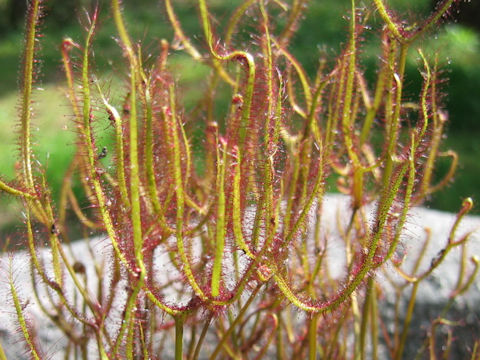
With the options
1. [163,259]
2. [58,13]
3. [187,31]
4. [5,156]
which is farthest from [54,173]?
[58,13]

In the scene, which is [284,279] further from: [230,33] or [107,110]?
[230,33]

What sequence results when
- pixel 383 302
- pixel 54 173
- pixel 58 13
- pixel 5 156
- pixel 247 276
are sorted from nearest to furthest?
pixel 247 276 < pixel 383 302 < pixel 54 173 < pixel 5 156 < pixel 58 13

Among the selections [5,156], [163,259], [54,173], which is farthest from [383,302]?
→ [5,156]

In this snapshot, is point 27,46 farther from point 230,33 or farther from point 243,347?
point 243,347

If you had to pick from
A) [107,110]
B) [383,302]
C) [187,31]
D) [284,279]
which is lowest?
[383,302]

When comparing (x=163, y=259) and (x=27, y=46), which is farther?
(x=163, y=259)

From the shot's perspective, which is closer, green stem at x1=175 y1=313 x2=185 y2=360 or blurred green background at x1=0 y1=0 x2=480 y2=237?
green stem at x1=175 y1=313 x2=185 y2=360

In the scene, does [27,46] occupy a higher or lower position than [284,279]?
higher

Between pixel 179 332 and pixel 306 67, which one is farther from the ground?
pixel 306 67

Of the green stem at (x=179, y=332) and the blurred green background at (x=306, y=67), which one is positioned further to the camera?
the blurred green background at (x=306, y=67)

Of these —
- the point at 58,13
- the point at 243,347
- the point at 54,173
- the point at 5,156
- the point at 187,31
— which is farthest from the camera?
the point at 58,13

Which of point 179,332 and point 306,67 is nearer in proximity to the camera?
point 179,332
